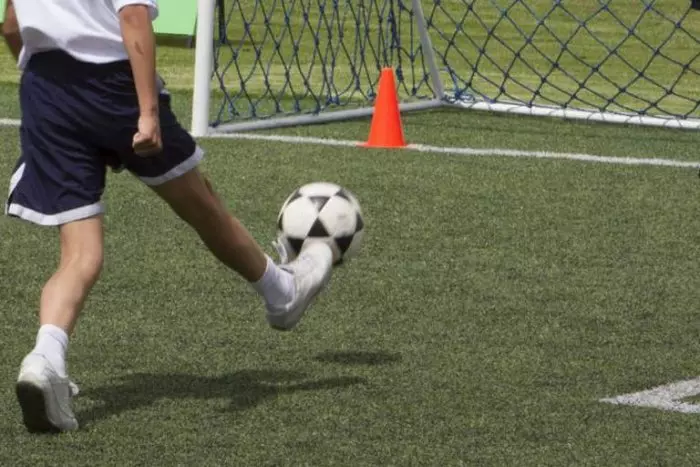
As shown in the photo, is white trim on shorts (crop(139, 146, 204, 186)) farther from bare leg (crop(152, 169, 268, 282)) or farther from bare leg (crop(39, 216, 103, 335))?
bare leg (crop(39, 216, 103, 335))

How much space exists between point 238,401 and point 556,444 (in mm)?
890

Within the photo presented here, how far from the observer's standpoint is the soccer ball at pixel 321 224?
5.48 metres

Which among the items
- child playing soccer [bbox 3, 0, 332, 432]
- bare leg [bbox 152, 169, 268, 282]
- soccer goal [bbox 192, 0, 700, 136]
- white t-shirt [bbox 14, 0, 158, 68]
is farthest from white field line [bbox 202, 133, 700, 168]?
white t-shirt [bbox 14, 0, 158, 68]

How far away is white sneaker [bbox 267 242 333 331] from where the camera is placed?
4.95 m

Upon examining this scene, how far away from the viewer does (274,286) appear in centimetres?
491

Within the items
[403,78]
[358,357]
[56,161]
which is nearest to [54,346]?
[56,161]

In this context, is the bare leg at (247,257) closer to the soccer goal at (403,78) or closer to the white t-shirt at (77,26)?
the white t-shirt at (77,26)

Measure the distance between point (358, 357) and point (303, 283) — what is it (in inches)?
13.8

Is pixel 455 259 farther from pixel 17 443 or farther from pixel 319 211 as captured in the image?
pixel 17 443

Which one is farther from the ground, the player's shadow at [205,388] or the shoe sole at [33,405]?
the shoe sole at [33,405]

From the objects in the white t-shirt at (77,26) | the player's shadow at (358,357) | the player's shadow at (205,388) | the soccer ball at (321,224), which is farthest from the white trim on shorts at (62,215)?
the soccer ball at (321,224)

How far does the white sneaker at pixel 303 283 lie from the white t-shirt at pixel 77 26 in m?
0.91

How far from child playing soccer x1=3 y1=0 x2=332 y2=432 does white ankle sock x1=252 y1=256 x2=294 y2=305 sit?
1.13 ft

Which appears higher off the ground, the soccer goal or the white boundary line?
the white boundary line
